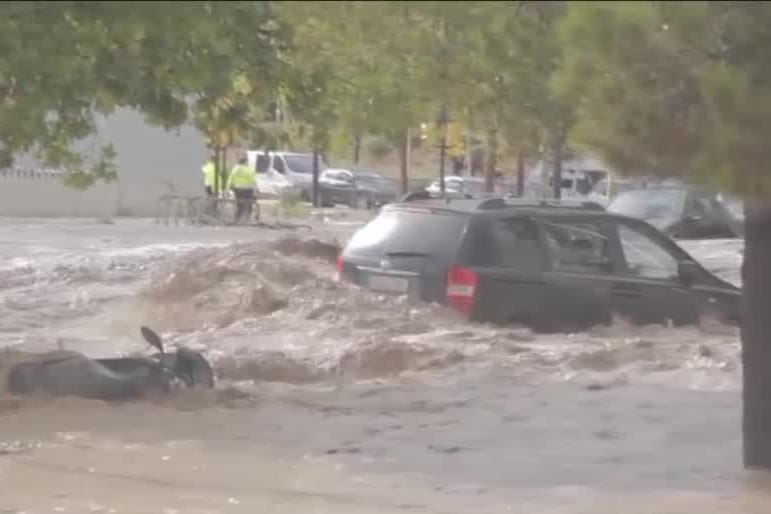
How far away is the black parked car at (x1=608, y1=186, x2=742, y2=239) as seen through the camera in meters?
34.4

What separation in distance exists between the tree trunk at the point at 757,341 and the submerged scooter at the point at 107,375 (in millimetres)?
4747

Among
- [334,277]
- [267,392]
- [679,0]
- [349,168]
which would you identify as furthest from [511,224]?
[349,168]

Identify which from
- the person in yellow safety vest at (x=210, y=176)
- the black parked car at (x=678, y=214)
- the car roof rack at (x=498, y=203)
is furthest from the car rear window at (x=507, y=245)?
the person in yellow safety vest at (x=210, y=176)

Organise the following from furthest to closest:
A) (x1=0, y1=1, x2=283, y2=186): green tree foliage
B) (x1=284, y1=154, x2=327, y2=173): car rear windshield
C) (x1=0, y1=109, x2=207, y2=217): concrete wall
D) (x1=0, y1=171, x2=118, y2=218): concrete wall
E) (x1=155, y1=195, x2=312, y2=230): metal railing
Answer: (x1=284, y1=154, x2=327, y2=173): car rear windshield < (x1=0, y1=109, x2=207, y2=217): concrete wall < (x1=0, y1=171, x2=118, y2=218): concrete wall < (x1=155, y1=195, x2=312, y2=230): metal railing < (x1=0, y1=1, x2=283, y2=186): green tree foliage

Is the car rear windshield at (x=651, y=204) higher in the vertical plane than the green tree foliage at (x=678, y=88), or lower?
lower

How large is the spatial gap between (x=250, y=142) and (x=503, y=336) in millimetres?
3523

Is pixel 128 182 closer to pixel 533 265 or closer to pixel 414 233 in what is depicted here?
pixel 414 233

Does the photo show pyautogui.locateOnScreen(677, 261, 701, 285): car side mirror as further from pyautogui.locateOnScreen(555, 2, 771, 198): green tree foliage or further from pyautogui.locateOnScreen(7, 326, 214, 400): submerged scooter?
pyautogui.locateOnScreen(555, 2, 771, 198): green tree foliage

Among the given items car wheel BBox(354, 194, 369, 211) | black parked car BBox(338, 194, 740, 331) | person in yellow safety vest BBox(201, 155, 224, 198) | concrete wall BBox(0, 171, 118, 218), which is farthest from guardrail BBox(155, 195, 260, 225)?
black parked car BBox(338, 194, 740, 331)

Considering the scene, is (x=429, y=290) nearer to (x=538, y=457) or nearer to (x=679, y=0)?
(x=538, y=457)

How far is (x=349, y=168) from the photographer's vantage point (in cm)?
6188

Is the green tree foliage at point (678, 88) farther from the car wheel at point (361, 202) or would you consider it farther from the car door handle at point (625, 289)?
the car wheel at point (361, 202)

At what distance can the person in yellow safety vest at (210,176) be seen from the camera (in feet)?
144

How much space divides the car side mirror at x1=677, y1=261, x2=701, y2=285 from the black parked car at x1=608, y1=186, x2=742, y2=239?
16576 millimetres
